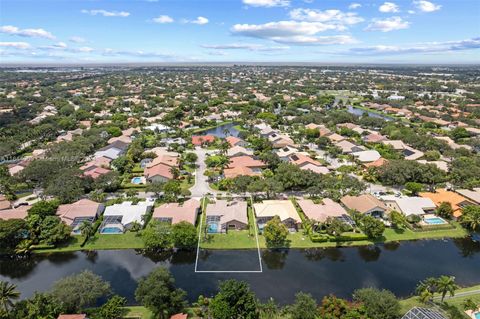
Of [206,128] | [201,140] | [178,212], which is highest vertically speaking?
[206,128]

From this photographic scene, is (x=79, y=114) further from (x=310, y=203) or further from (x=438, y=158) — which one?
(x=438, y=158)

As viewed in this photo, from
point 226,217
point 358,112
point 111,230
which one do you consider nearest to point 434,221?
point 226,217

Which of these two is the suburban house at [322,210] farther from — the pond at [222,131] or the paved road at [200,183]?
the pond at [222,131]

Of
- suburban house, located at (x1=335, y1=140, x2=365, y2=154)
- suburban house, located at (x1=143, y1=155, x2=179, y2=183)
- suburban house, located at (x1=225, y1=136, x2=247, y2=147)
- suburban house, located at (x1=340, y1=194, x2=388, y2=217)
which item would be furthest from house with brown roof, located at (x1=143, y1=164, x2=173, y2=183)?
suburban house, located at (x1=335, y1=140, x2=365, y2=154)

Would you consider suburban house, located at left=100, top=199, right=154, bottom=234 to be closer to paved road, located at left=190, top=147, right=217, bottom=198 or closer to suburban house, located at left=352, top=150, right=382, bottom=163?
paved road, located at left=190, top=147, right=217, bottom=198

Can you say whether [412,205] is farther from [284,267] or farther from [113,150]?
[113,150]

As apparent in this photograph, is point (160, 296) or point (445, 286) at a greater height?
point (160, 296)
